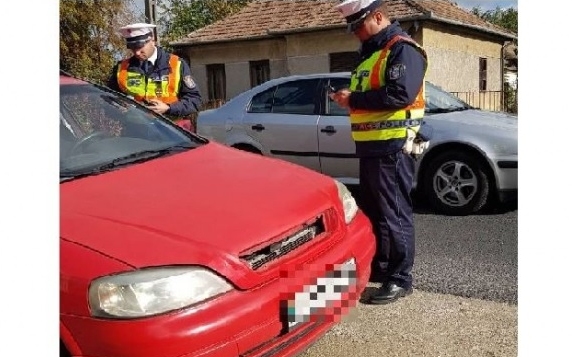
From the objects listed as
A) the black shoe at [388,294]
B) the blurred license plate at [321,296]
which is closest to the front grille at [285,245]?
the blurred license plate at [321,296]

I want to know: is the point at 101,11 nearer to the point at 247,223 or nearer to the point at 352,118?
the point at 352,118

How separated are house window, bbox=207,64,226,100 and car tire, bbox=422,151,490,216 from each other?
13.5m

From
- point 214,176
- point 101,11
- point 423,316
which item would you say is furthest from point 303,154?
point 214,176

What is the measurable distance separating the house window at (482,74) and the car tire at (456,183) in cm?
493

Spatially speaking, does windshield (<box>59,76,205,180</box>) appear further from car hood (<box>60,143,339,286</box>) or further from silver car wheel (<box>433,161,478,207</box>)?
silver car wheel (<box>433,161,478,207</box>)

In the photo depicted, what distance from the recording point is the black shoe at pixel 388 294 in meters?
3.42

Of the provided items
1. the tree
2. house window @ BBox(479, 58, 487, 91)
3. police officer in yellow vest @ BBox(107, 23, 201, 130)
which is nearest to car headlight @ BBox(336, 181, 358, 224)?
the tree

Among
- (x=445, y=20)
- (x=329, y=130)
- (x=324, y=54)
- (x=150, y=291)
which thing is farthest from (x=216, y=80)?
(x=150, y=291)

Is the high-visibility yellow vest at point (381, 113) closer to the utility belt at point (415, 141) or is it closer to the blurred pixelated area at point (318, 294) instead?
the utility belt at point (415, 141)

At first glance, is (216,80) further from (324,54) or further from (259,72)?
(324,54)

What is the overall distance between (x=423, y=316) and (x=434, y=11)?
1130 cm

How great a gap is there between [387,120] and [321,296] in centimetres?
127

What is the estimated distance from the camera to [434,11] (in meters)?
13.3

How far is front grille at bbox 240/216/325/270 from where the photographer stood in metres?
2.22
